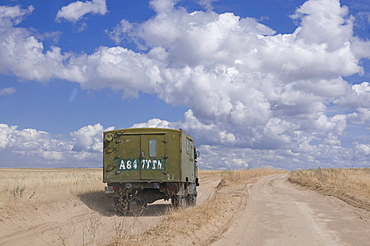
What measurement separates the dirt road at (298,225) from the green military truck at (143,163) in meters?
2.86

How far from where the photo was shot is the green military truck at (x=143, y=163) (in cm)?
1585

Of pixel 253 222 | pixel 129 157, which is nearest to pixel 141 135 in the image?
pixel 129 157

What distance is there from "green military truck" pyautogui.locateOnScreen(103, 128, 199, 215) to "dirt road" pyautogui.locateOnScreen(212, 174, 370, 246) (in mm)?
2860

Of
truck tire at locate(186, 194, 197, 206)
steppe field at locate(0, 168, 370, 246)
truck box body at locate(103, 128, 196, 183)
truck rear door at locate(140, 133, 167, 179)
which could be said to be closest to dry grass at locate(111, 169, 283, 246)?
steppe field at locate(0, 168, 370, 246)

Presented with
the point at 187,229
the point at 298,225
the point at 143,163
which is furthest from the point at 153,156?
the point at 298,225

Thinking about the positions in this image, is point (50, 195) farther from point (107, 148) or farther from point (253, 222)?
point (253, 222)

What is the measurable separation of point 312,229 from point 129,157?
7402 millimetres

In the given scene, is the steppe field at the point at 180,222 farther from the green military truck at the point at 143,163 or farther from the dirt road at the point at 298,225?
the green military truck at the point at 143,163

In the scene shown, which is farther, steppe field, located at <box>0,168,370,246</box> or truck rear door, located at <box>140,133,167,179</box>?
truck rear door, located at <box>140,133,167,179</box>

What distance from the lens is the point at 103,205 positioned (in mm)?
18797

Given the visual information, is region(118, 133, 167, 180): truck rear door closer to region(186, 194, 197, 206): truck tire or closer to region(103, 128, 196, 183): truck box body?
region(103, 128, 196, 183): truck box body

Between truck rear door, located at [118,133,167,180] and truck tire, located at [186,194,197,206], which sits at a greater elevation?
truck rear door, located at [118,133,167,180]

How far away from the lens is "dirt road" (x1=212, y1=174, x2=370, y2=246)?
1016cm

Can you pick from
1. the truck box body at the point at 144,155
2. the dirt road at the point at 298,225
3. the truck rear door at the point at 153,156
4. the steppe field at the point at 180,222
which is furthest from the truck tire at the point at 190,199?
the truck rear door at the point at 153,156
